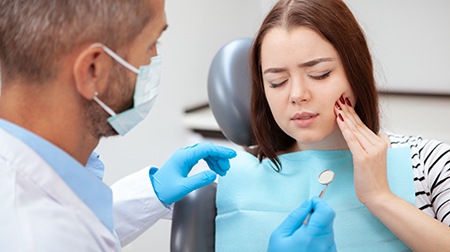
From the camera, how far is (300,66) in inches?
51.4

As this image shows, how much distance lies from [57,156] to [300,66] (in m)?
0.55

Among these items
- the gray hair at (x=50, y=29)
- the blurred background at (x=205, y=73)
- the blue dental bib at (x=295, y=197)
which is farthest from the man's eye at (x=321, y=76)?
the blurred background at (x=205, y=73)

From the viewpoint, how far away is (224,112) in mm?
1621

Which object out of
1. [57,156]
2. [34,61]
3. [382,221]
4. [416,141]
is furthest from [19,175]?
[416,141]

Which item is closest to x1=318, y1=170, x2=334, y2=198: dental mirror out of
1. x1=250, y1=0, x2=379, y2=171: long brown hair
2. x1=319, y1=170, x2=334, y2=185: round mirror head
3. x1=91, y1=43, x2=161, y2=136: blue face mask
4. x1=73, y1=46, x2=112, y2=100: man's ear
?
x1=319, y1=170, x2=334, y2=185: round mirror head

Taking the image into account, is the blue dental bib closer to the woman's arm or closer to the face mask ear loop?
the woman's arm

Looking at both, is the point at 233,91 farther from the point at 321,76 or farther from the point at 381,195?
the point at 381,195

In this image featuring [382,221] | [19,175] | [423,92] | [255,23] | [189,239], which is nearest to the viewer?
[19,175]

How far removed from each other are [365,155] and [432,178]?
0.61ft

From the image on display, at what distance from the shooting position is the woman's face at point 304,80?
130 cm

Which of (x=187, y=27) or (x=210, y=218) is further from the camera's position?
(x=187, y=27)

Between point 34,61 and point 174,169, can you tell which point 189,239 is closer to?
point 174,169

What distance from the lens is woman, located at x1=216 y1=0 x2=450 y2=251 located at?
1301 mm

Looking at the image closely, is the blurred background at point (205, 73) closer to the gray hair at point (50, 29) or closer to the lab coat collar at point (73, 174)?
the lab coat collar at point (73, 174)
